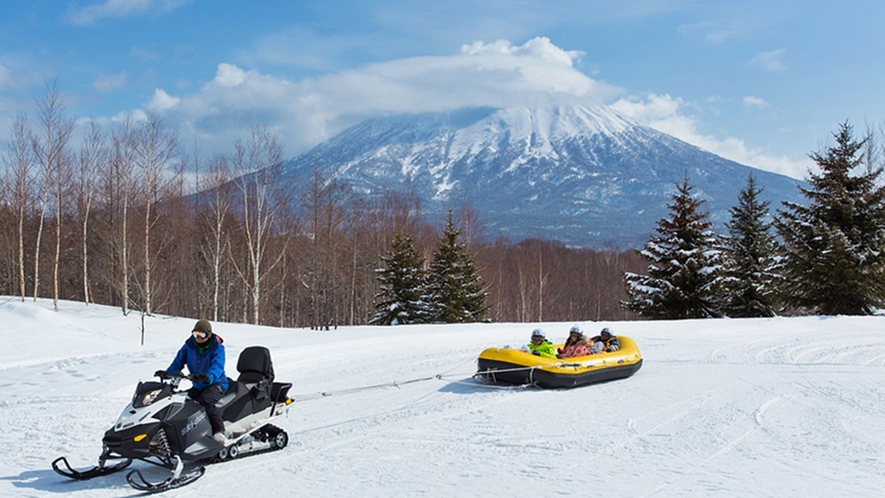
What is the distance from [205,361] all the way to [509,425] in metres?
3.80

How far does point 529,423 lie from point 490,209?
177 metres

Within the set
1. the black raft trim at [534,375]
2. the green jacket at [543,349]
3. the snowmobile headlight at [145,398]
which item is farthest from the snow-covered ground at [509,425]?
the green jacket at [543,349]

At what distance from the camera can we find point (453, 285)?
108ft

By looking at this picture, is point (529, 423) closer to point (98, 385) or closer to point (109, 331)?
point (98, 385)

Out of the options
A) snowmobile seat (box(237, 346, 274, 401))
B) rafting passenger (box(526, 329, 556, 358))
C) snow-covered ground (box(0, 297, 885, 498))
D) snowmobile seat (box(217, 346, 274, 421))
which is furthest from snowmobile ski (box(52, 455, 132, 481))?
rafting passenger (box(526, 329, 556, 358))

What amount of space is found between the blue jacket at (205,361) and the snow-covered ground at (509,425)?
0.91 meters

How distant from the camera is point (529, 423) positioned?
847 centimetres

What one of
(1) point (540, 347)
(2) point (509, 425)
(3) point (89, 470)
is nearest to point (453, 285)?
(1) point (540, 347)

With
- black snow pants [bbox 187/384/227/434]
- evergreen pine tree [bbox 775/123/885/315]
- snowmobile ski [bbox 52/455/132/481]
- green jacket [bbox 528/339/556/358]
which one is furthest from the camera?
evergreen pine tree [bbox 775/123/885/315]

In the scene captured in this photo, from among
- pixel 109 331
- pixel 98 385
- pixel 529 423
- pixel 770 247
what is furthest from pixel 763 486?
pixel 770 247

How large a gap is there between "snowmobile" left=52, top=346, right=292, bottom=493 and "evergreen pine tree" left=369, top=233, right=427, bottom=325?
25.1 metres

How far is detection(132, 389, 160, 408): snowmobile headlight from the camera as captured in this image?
6.18 meters

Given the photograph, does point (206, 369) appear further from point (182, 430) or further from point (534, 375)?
point (534, 375)

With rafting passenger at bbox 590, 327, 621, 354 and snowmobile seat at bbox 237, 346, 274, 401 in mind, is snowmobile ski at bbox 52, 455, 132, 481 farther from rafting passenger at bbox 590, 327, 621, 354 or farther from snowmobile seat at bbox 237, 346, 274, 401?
rafting passenger at bbox 590, 327, 621, 354
